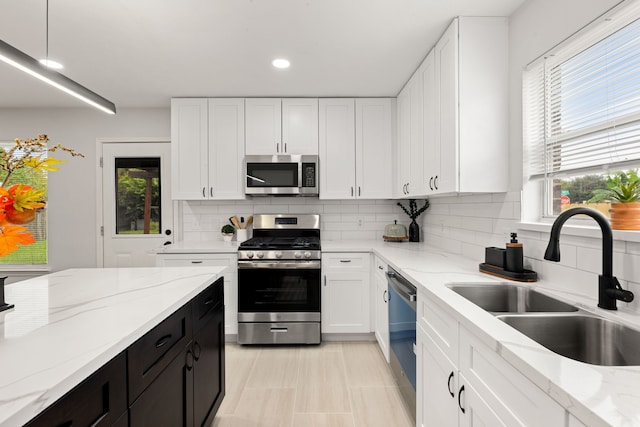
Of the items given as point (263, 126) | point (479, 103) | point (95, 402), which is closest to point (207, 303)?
point (95, 402)

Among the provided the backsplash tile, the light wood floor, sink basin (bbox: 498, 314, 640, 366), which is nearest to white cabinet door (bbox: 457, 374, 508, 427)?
sink basin (bbox: 498, 314, 640, 366)

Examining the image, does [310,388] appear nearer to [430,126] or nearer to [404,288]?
[404,288]

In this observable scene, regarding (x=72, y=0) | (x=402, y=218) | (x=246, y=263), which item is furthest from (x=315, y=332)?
(x=72, y=0)

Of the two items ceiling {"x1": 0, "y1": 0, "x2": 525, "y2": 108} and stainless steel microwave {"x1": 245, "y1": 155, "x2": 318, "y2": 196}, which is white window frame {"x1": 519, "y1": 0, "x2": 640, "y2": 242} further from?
stainless steel microwave {"x1": 245, "y1": 155, "x2": 318, "y2": 196}

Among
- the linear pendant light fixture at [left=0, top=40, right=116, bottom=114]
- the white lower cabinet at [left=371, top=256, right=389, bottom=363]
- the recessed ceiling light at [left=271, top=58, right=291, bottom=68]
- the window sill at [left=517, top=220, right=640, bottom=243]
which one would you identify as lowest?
the white lower cabinet at [left=371, top=256, right=389, bottom=363]

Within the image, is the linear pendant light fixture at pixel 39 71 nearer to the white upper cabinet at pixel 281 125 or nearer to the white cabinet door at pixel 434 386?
the white upper cabinet at pixel 281 125

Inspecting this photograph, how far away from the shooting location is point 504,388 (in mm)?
994

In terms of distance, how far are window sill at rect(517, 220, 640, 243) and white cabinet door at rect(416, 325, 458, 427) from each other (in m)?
0.82

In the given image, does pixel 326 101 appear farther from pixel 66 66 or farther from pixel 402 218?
pixel 66 66

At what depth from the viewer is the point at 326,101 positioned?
3586mm

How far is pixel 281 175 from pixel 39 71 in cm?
222

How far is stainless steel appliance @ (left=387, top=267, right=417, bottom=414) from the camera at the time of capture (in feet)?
6.50

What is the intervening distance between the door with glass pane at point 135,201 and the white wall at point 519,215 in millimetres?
3169

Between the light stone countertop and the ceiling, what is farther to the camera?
the ceiling
